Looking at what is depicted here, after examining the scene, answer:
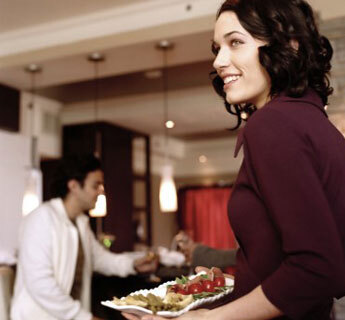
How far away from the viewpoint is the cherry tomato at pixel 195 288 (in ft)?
2.53

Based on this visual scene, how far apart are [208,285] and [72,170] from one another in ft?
4.93

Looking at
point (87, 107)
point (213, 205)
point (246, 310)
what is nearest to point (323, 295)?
point (246, 310)

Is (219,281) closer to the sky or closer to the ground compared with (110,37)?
closer to the ground

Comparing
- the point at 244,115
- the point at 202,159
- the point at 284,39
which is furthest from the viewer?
the point at 202,159

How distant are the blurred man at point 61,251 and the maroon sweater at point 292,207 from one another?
1256 mm

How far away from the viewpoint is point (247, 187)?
2.07 ft

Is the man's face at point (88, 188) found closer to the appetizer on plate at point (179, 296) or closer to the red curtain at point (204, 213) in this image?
the appetizer on plate at point (179, 296)

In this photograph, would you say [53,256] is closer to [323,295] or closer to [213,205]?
[323,295]

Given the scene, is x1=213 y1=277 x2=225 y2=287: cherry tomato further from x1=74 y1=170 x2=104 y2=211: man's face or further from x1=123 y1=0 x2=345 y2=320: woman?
x1=74 y1=170 x2=104 y2=211: man's face

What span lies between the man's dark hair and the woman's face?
1520 millimetres

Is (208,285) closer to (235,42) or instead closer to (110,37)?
(235,42)

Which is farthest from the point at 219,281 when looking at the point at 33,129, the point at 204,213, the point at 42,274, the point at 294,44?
the point at 204,213

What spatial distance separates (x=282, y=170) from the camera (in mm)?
571

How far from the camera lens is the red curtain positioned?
21.9 feet
